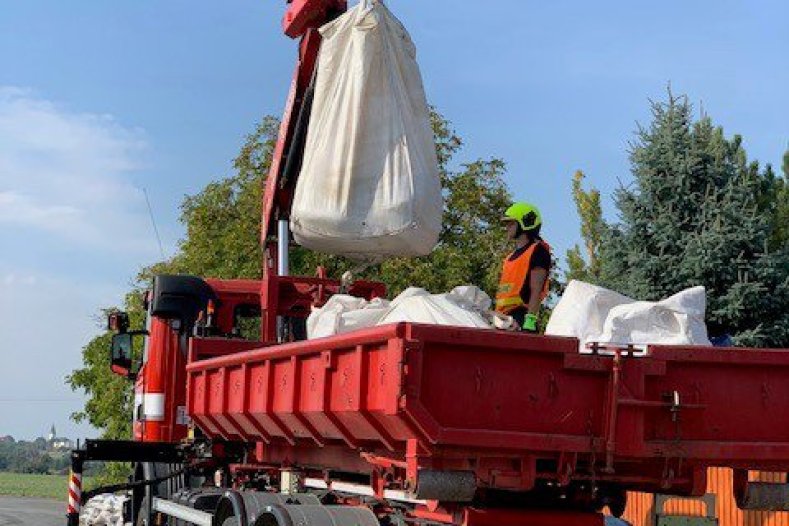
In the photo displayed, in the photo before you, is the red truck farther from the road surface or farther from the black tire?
the road surface

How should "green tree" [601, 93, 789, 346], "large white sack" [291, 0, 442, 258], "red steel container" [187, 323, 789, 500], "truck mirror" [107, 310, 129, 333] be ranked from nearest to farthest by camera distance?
"red steel container" [187, 323, 789, 500], "large white sack" [291, 0, 442, 258], "truck mirror" [107, 310, 129, 333], "green tree" [601, 93, 789, 346]

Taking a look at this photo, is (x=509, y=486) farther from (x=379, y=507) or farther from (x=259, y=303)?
(x=259, y=303)

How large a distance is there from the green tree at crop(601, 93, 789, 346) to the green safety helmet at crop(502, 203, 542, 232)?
11.6 meters

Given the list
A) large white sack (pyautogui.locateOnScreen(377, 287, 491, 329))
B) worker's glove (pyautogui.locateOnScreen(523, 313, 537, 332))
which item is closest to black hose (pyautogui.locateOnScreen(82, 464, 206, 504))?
large white sack (pyautogui.locateOnScreen(377, 287, 491, 329))

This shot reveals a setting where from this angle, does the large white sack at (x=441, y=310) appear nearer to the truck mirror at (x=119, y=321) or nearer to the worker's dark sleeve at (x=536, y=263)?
the worker's dark sleeve at (x=536, y=263)

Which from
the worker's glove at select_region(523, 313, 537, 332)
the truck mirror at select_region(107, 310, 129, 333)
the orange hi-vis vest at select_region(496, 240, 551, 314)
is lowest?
the worker's glove at select_region(523, 313, 537, 332)

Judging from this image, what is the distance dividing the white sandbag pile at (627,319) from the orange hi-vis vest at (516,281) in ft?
2.13

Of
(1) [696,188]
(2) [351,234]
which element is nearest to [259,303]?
(2) [351,234]

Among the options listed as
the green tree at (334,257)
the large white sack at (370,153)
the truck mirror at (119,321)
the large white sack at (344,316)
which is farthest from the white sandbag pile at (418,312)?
the green tree at (334,257)

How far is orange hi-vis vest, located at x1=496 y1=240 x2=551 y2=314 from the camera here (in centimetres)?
844

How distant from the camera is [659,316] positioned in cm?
751

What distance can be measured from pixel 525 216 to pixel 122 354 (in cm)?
632

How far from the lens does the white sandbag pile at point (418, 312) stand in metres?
7.52

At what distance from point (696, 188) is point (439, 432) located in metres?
15.4
